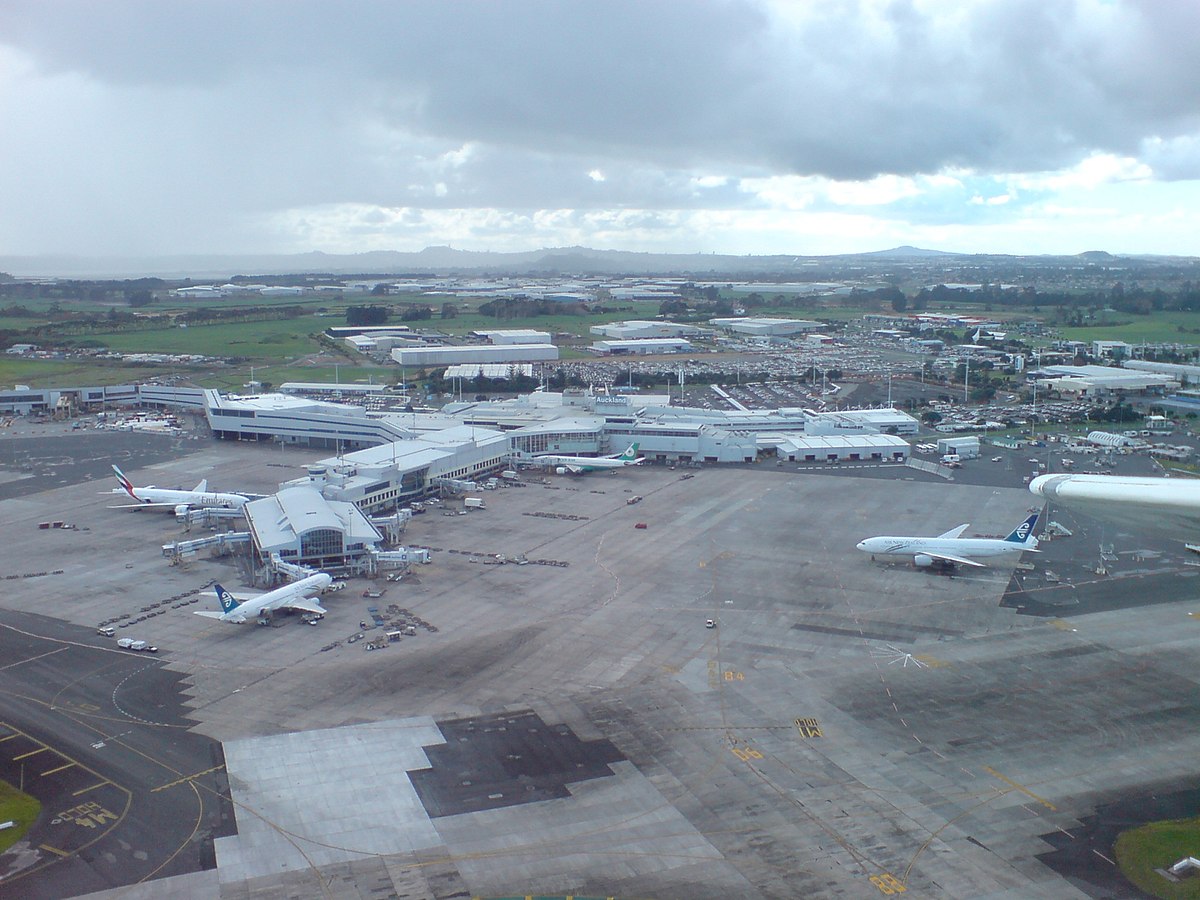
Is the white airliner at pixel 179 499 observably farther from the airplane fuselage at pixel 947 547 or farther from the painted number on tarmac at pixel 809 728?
the painted number on tarmac at pixel 809 728

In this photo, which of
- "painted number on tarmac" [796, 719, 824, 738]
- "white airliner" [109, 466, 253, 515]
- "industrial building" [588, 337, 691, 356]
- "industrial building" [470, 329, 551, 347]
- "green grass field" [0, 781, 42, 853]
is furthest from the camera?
"industrial building" [470, 329, 551, 347]

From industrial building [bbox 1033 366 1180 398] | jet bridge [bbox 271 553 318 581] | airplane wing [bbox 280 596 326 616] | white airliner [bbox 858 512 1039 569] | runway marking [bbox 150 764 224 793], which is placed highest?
industrial building [bbox 1033 366 1180 398]

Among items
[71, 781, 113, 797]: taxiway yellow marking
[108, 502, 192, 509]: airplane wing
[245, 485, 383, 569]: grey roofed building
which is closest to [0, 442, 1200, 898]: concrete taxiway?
[71, 781, 113, 797]: taxiway yellow marking

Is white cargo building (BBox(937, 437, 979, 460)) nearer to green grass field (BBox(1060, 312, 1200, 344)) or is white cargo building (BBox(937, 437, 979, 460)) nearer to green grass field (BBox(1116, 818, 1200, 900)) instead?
green grass field (BBox(1116, 818, 1200, 900))

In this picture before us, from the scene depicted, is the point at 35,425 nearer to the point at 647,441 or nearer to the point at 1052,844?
the point at 647,441

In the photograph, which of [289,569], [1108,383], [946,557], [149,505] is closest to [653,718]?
[289,569]

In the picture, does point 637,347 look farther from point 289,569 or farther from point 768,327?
point 289,569
